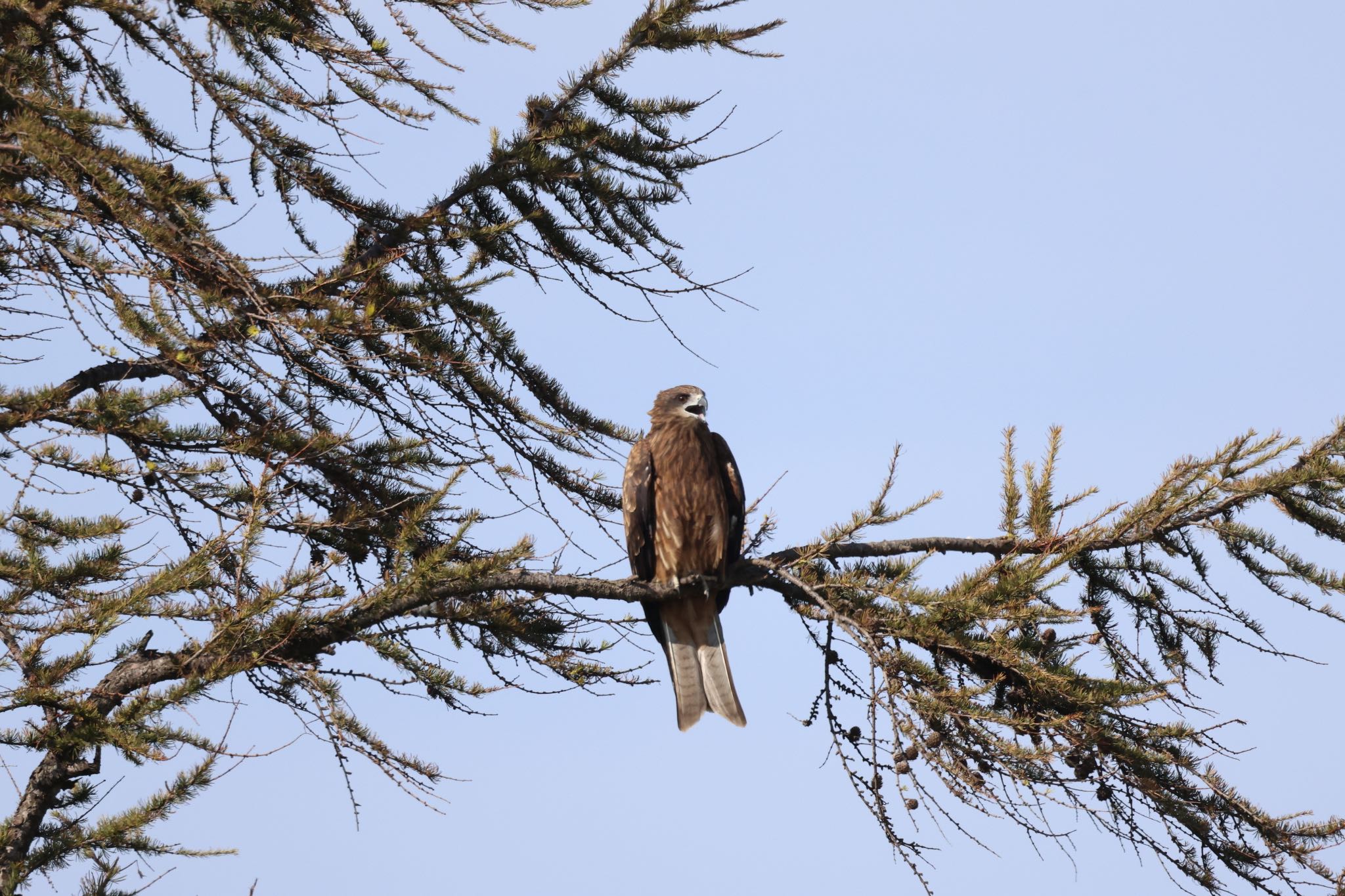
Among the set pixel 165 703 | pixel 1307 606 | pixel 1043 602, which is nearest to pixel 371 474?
pixel 165 703

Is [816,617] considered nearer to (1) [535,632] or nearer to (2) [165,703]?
(1) [535,632]

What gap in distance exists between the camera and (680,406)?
6.93 meters

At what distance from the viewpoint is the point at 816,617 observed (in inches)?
187

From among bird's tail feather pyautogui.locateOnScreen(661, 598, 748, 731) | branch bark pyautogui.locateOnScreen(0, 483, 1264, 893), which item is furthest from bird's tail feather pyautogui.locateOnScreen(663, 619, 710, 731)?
branch bark pyautogui.locateOnScreen(0, 483, 1264, 893)

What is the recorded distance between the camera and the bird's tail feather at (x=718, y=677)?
626cm

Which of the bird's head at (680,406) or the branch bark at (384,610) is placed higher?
the bird's head at (680,406)

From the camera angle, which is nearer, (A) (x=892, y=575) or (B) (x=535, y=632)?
(A) (x=892, y=575)

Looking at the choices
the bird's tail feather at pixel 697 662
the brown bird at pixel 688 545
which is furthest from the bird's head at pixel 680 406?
the bird's tail feather at pixel 697 662

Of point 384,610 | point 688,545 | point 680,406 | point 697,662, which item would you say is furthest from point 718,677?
point 384,610

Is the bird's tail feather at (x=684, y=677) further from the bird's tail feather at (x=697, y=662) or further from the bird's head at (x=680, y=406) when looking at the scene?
the bird's head at (x=680, y=406)

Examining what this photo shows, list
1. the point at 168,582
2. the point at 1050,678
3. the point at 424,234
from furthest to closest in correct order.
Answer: the point at 424,234
the point at 168,582
the point at 1050,678

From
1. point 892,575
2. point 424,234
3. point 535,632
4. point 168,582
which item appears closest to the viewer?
point 168,582

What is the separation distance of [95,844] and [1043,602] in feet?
12.3

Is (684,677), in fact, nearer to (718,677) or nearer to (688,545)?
(718,677)
